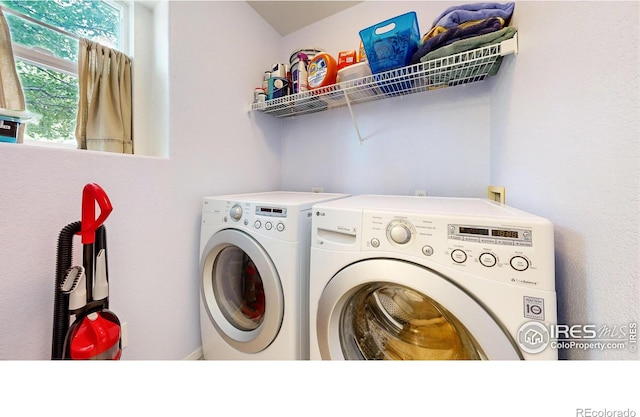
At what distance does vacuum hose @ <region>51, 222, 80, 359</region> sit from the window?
653 millimetres

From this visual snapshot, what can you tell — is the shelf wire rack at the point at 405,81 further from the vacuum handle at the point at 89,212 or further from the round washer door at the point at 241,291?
the vacuum handle at the point at 89,212

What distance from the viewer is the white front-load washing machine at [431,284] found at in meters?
0.51

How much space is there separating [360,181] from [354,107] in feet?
1.68

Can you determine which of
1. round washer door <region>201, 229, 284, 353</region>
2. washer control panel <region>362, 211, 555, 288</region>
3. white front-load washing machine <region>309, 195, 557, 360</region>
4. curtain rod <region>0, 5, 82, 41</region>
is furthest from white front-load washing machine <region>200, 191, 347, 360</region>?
curtain rod <region>0, 5, 82, 41</region>

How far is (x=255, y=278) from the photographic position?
3.80 ft

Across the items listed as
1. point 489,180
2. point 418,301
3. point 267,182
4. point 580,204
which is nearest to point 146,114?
point 267,182

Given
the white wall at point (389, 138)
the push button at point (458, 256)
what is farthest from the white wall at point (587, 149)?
the white wall at point (389, 138)

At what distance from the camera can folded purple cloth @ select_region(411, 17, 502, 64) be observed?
0.87 m

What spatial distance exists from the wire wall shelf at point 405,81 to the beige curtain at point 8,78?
0.98 metres

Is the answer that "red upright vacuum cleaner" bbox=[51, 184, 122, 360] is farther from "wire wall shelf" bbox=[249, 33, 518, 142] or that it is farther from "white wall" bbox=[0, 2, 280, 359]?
"wire wall shelf" bbox=[249, 33, 518, 142]

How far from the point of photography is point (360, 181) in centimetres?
152

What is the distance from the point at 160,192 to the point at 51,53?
75cm
